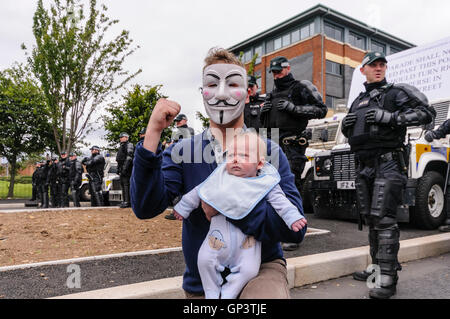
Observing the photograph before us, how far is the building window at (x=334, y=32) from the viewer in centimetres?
3062

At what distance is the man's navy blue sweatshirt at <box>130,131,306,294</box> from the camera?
4.77 ft

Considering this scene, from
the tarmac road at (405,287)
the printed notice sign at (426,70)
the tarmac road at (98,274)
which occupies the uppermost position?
the printed notice sign at (426,70)

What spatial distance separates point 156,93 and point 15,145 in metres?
9.78

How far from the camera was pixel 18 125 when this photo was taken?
22156 mm

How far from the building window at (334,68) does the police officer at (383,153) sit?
92.3ft

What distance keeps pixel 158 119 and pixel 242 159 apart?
1.19ft

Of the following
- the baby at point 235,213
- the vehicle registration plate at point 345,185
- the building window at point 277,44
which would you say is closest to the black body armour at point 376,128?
the baby at point 235,213

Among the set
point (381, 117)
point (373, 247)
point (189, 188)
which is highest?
point (381, 117)

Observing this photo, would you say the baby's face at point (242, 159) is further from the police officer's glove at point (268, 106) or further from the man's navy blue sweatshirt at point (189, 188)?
the police officer's glove at point (268, 106)

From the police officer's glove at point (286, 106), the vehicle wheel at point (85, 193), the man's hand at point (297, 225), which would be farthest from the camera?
the vehicle wheel at point (85, 193)

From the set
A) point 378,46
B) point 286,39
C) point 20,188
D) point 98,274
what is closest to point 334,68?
point 286,39

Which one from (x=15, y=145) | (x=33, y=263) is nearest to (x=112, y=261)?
(x=33, y=263)

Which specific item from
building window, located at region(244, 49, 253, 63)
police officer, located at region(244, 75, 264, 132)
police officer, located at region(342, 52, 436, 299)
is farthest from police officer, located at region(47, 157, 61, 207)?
building window, located at region(244, 49, 253, 63)

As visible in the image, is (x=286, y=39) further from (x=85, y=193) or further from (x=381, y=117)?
(x=381, y=117)
